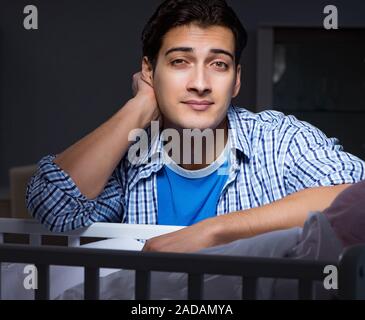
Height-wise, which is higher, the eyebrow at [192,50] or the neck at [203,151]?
the eyebrow at [192,50]

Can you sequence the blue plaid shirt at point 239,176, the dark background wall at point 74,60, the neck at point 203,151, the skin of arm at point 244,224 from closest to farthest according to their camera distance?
the skin of arm at point 244,224 → the blue plaid shirt at point 239,176 → the neck at point 203,151 → the dark background wall at point 74,60

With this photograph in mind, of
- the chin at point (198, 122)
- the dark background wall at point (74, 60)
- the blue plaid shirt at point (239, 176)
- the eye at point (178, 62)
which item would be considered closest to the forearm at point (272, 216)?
the blue plaid shirt at point (239, 176)

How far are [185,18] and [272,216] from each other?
0.49 m

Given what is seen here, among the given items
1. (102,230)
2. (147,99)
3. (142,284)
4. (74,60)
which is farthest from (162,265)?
(74,60)

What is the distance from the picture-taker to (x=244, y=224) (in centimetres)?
101

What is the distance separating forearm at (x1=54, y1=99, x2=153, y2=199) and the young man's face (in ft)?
0.32

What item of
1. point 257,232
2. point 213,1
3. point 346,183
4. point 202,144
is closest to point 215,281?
point 257,232

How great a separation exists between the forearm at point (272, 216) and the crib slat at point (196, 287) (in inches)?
11.1

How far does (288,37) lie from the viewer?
345 centimetres

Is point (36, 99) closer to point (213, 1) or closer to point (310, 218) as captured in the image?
point (213, 1)

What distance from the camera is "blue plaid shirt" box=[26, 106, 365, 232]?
1252mm

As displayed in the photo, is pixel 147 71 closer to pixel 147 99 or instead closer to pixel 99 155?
pixel 147 99

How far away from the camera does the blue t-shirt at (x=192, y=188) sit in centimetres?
134

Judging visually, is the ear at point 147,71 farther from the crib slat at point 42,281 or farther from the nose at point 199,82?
the crib slat at point 42,281
